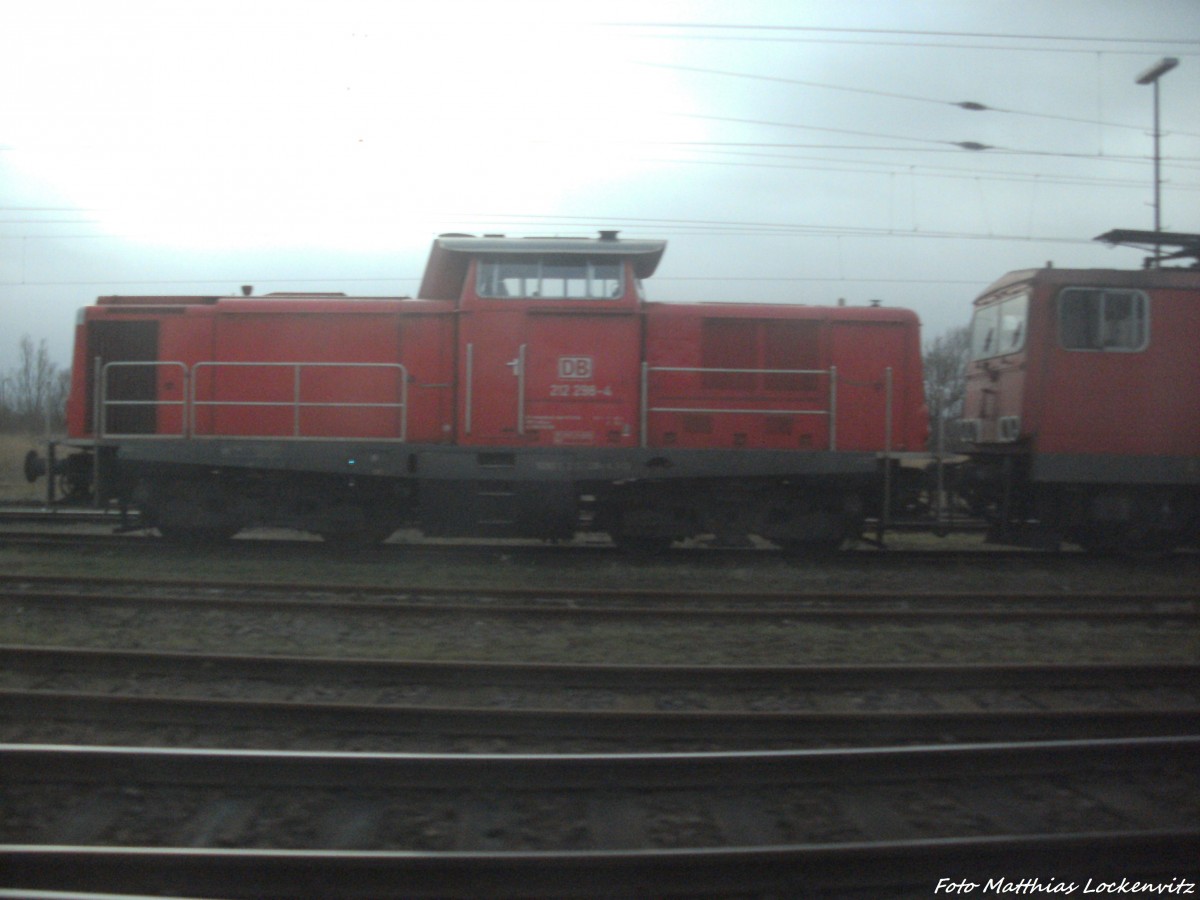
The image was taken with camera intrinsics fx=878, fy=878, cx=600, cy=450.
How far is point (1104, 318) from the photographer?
1060cm

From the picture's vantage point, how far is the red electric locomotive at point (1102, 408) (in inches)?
412

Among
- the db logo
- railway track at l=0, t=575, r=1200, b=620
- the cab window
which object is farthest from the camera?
the cab window

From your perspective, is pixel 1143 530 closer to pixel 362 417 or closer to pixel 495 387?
pixel 495 387

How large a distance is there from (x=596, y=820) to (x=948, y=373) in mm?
13836

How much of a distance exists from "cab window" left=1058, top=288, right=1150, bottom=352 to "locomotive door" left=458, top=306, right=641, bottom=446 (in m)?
5.18

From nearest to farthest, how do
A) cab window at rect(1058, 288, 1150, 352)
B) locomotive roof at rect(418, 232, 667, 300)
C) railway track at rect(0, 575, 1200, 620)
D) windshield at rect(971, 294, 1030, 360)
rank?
railway track at rect(0, 575, 1200, 620) < locomotive roof at rect(418, 232, 667, 300) < cab window at rect(1058, 288, 1150, 352) < windshield at rect(971, 294, 1030, 360)

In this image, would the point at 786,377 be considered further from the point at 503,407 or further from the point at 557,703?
the point at 557,703

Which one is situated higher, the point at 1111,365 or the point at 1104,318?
the point at 1104,318

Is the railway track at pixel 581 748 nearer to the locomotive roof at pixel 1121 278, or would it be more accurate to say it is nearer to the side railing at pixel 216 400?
the side railing at pixel 216 400

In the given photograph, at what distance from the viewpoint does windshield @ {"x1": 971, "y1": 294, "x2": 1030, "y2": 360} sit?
10852mm

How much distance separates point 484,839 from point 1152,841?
2.84 m

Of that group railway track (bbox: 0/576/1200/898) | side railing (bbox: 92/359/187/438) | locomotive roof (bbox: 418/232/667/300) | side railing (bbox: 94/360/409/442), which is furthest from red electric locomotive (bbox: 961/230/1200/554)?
side railing (bbox: 92/359/187/438)

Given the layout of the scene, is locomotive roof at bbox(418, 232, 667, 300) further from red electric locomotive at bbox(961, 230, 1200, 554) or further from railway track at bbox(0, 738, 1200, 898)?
railway track at bbox(0, 738, 1200, 898)

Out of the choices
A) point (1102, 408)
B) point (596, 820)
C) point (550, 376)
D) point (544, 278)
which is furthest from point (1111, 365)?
point (596, 820)
